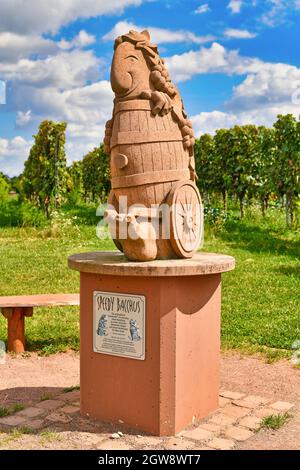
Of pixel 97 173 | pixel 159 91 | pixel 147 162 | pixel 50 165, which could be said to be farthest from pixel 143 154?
pixel 97 173

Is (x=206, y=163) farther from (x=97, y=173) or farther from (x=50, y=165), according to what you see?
(x=97, y=173)

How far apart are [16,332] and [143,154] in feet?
10.5

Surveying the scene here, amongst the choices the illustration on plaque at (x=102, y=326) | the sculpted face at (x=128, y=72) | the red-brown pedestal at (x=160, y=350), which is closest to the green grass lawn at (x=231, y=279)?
the red-brown pedestal at (x=160, y=350)

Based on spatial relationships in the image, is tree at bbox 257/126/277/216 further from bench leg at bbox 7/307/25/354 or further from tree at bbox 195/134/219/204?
bench leg at bbox 7/307/25/354

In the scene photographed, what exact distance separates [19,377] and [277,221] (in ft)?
47.0

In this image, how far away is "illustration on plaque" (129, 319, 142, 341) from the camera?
164 inches

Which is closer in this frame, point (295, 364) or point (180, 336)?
point (180, 336)

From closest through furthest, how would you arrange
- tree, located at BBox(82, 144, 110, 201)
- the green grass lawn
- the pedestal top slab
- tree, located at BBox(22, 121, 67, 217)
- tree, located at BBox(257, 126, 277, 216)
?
the pedestal top slab → the green grass lawn → tree, located at BBox(257, 126, 277, 216) → tree, located at BBox(22, 121, 67, 217) → tree, located at BBox(82, 144, 110, 201)

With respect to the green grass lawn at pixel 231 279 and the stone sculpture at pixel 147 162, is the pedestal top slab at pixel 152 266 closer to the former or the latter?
the stone sculpture at pixel 147 162

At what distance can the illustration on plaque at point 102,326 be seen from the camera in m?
4.34

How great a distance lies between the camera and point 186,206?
14.6 feet

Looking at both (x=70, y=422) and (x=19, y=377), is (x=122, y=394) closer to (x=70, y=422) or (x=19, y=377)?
(x=70, y=422)

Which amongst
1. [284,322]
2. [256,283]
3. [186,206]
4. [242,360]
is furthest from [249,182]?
[186,206]

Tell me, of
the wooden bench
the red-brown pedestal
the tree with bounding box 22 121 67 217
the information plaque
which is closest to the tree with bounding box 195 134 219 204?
the tree with bounding box 22 121 67 217
